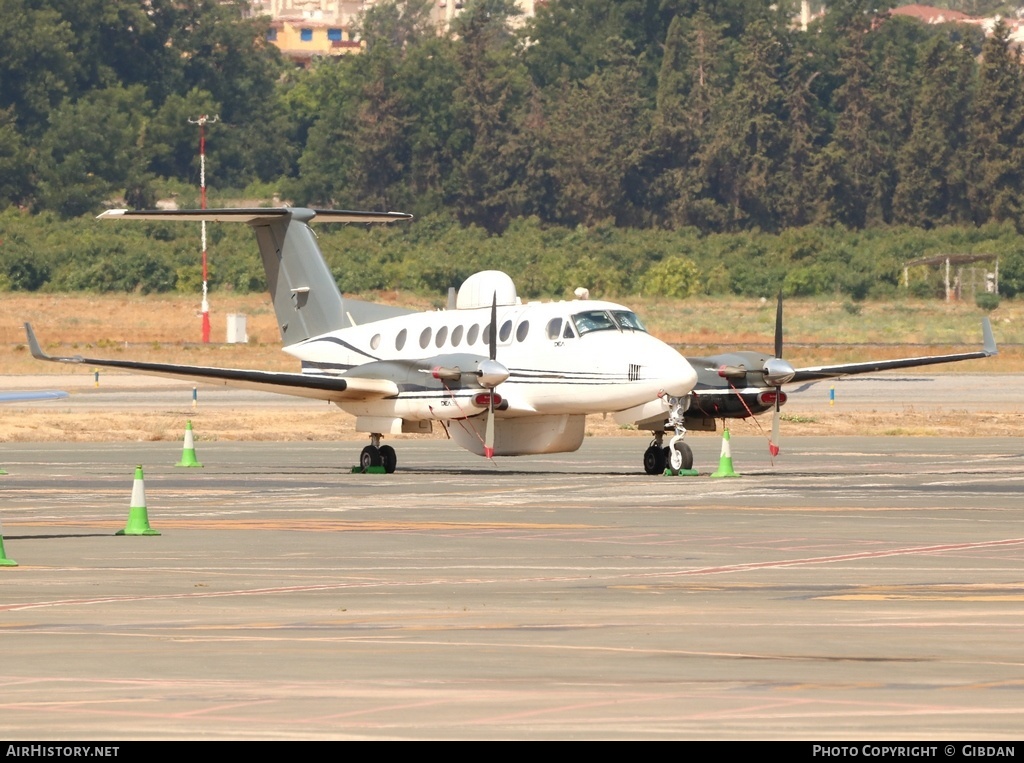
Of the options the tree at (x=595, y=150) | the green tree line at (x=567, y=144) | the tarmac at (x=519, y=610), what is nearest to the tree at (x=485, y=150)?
the green tree line at (x=567, y=144)

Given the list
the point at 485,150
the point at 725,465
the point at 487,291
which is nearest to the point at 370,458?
the point at 487,291

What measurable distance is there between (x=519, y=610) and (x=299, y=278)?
23181 millimetres

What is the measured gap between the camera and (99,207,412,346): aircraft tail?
3644 cm

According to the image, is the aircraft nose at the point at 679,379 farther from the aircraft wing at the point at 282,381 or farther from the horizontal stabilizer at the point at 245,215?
the horizontal stabilizer at the point at 245,215

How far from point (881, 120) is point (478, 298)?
298ft

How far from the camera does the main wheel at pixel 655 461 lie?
31.4 meters

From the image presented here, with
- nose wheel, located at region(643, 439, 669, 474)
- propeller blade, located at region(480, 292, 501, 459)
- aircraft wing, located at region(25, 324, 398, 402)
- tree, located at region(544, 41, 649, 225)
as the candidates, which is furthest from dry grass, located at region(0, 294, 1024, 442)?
tree, located at region(544, 41, 649, 225)

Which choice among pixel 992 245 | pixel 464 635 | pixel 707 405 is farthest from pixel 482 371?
pixel 992 245

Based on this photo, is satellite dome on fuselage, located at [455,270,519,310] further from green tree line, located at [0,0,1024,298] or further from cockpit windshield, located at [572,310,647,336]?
green tree line, located at [0,0,1024,298]

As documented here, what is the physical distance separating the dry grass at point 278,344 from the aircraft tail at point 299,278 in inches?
374

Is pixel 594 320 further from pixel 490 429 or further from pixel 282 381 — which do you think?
pixel 282 381

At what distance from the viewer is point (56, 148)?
119688 millimetres

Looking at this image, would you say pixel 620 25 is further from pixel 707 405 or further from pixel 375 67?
pixel 707 405

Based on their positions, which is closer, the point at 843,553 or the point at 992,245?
the point at 843,553
